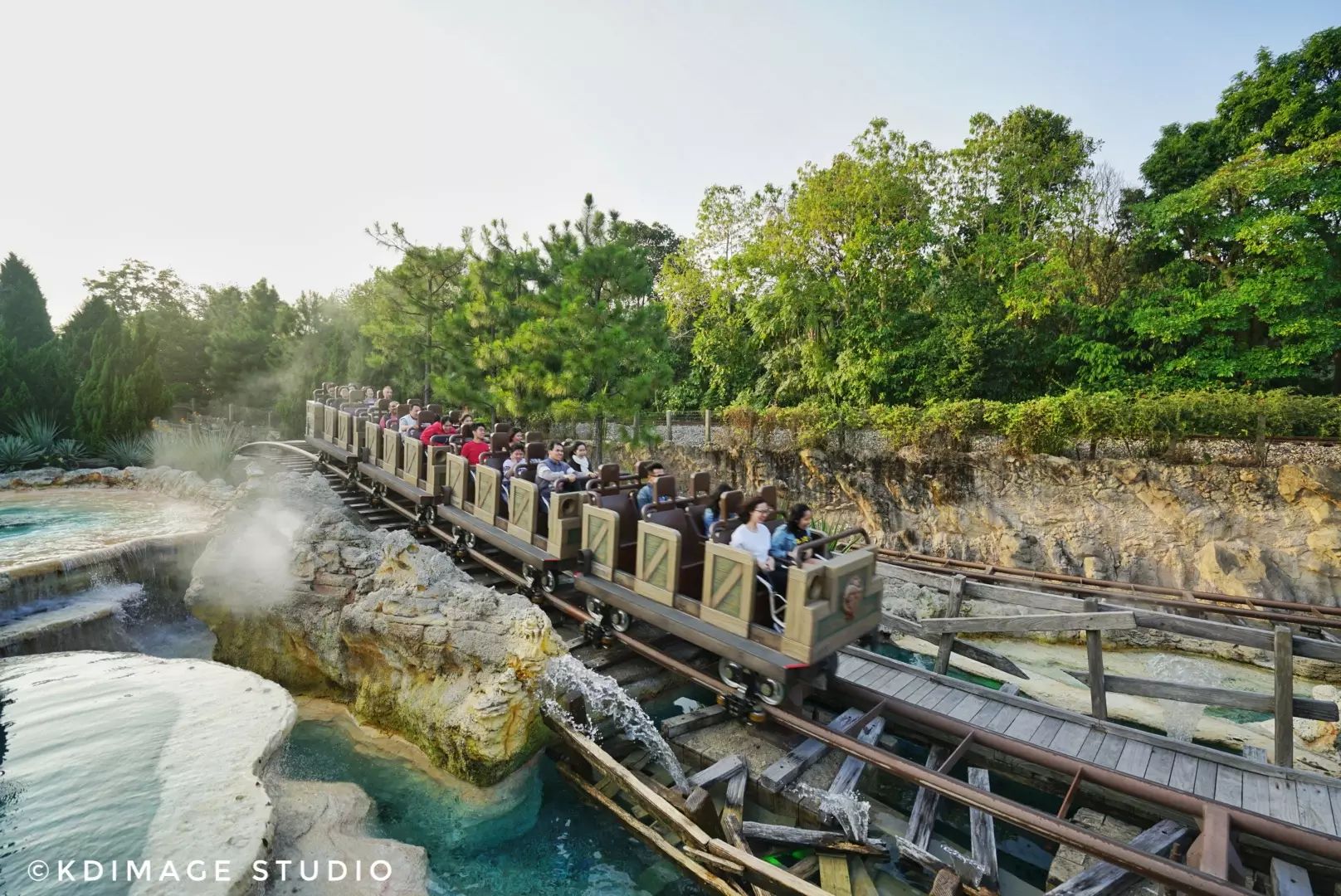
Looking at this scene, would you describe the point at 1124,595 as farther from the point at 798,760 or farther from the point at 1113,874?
the point at 798,760

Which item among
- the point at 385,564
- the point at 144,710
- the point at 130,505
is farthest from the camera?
the point at 130,505

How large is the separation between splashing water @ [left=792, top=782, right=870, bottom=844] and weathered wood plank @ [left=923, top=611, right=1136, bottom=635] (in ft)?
7.18

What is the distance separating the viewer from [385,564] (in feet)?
23.7

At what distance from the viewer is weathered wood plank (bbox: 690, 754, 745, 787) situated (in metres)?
4.93

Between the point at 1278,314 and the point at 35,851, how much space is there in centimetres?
1869

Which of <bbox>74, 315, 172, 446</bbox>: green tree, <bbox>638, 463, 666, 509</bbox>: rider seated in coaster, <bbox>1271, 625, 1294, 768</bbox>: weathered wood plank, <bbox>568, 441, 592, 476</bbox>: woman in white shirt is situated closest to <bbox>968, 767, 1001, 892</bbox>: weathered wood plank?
<bbox>1271, 625, 1294, 768</bbox>: weathered wood plank

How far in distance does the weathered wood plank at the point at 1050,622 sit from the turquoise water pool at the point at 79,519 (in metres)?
12.2

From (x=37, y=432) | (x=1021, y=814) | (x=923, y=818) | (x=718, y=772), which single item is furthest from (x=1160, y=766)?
(x=37, y=432)

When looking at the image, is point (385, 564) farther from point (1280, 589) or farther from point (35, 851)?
point (1280, 589)

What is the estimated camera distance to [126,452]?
18.3m

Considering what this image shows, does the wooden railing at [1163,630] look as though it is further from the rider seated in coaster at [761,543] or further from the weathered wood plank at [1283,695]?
the rider seated in coaster at [761,543]

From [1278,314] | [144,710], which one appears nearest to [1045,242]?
[1278,314]

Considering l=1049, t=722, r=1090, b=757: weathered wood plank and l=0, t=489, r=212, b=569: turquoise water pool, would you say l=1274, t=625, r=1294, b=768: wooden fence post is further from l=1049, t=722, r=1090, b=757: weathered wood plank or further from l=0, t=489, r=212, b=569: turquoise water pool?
l=0, t=489, r=212, b=569: turquoise water pool

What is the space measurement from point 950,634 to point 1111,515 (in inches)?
268
